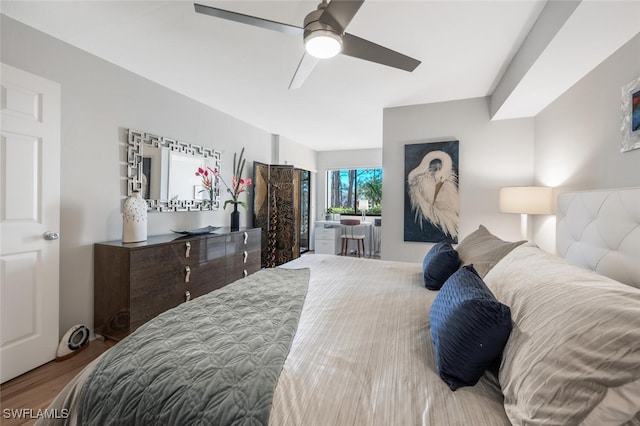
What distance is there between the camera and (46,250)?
2047mm

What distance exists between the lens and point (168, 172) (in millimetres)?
3096

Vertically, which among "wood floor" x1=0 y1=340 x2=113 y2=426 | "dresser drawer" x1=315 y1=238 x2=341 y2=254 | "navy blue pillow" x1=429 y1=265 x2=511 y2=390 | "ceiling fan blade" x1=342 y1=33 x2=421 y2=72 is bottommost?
"wood floor" x1=0 y1=340 x2=113 y2=426

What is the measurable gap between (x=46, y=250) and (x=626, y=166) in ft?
12.8

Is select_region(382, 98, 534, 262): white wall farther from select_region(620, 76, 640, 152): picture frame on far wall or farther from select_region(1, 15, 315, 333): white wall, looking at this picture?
select_region(1, 15, 315, 333): white wall

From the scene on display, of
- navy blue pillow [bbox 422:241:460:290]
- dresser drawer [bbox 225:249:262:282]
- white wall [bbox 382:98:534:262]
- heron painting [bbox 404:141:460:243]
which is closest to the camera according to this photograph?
navy blue pillow [bbox 422:241:460:290]

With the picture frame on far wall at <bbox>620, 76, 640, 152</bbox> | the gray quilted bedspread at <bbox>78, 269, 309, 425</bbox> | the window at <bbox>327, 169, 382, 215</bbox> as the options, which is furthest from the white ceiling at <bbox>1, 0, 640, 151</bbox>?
the window at <bbox>327, 169, 382, 215</bbox>

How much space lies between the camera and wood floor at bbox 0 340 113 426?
5.31 ft

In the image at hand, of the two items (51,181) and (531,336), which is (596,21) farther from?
(51,181)

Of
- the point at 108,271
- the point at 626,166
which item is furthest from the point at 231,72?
the point at 626,166

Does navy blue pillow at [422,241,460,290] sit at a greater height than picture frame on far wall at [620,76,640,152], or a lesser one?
lesser

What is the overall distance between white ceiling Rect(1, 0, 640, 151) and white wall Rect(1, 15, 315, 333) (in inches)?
5.0

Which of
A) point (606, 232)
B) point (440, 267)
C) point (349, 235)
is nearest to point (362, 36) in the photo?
point (440, 267)

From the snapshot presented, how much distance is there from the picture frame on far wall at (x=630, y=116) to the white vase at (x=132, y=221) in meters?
3.54

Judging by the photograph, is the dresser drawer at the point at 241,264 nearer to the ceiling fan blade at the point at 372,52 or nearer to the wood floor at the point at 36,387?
the wood floor at the point at 36,387
